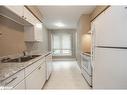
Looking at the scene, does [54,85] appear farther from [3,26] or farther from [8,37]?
[3,26]

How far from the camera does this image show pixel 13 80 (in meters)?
1.33

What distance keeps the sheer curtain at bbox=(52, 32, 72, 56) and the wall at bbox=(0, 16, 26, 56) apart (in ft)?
20.3

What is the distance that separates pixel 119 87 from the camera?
131 centimetres

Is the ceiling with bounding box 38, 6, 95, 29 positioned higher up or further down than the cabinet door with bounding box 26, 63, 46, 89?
higher up

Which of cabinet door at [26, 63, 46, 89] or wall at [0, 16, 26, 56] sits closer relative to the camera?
cabinet door at [26, 63, 46, 89]

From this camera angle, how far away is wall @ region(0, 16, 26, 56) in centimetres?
245

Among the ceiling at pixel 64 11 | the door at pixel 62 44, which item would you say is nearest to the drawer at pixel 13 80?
the ceiling at pixel 64 11

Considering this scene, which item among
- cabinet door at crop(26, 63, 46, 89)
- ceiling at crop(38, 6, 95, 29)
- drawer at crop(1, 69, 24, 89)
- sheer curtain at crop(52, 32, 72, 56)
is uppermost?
ceiling at crop(38, 6, 95, 29)

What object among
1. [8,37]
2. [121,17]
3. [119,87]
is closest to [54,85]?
[8,37]

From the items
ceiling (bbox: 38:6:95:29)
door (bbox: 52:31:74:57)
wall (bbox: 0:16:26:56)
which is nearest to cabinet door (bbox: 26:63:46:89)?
wall (bbox: 0:16:26:56)

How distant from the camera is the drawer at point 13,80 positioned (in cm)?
118

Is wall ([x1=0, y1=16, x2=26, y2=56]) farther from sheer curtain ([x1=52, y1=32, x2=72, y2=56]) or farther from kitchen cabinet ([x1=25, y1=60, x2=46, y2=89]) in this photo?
sheer curtain ([x1=52, y1=32, x2=72, y2=56])

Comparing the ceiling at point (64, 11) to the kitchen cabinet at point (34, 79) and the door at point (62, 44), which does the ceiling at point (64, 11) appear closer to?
the kitchen cabinet at point (34, 79)

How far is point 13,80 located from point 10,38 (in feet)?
5.68
